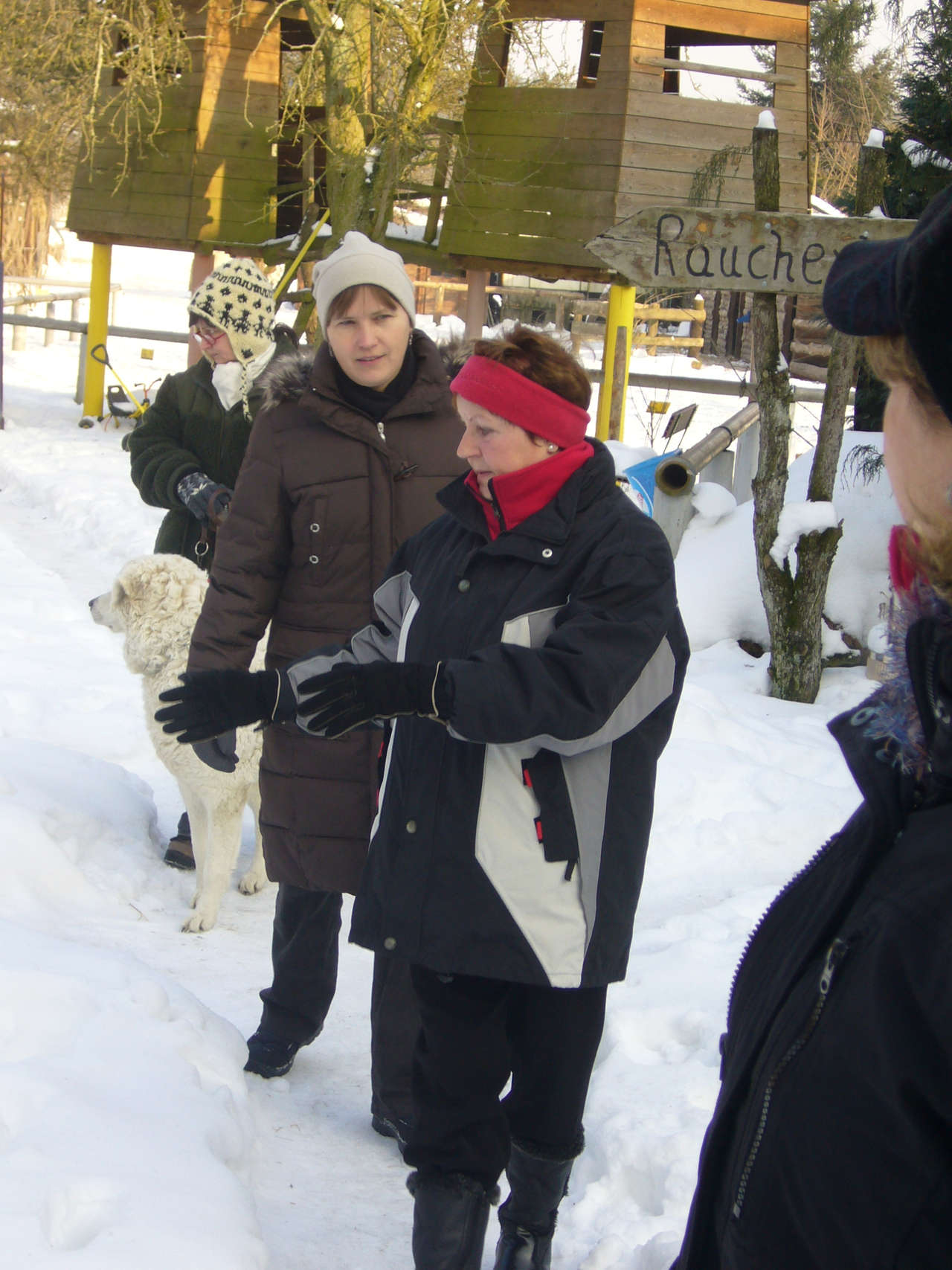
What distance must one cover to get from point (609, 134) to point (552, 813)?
10.6 meters

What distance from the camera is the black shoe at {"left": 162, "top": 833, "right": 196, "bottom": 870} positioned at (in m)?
4.93

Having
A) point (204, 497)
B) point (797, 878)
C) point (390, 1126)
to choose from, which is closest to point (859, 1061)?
point (797, 878)

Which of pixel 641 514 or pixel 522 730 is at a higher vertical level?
pixel 641 514

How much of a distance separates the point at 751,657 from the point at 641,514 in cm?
523

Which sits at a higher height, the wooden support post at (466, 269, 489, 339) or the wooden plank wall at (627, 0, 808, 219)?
the wooden plank wall at (627, 0, 808, 219)

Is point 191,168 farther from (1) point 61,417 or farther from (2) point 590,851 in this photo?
(2) point 590,851

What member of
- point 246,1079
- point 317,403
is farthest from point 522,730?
point 246,1079

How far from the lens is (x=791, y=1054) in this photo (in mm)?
1069

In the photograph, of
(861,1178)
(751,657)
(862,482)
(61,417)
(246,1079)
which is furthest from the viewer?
(61,417)

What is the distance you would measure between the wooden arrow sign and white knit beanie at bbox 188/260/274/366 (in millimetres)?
1496

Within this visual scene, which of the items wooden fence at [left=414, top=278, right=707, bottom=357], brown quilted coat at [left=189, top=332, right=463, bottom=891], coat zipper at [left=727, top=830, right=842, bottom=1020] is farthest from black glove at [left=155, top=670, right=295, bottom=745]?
wooden fence at [left=414, top=278, right=707, bottom=357]

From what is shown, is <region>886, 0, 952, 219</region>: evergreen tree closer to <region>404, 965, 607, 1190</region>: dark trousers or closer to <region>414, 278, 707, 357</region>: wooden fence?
<region>404, 965, 607, 1190</region>: dark trousers

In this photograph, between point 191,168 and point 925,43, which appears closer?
point 925,43

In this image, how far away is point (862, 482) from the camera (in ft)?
26.6
